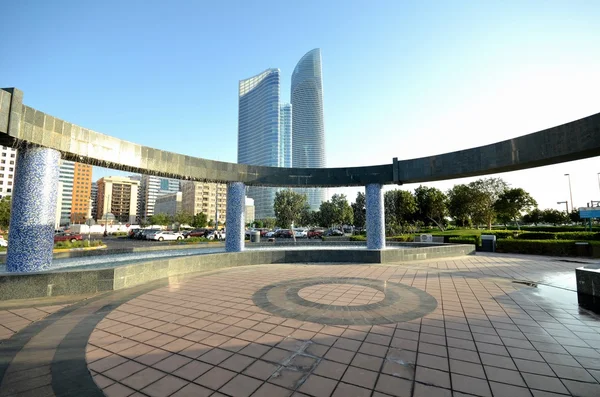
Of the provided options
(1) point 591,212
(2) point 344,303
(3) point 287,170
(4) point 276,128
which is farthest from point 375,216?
(4) point 276,128

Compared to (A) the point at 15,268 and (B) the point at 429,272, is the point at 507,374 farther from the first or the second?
(A) the point at 15,268

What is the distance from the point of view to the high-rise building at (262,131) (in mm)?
156875

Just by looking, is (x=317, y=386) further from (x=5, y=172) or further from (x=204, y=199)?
(x=5, y=172)

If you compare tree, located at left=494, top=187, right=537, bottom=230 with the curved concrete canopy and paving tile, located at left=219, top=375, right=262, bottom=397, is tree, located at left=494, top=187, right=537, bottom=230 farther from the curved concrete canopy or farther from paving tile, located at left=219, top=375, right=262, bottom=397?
paving tile, located at left=219, top=375, right=262, bottom=397

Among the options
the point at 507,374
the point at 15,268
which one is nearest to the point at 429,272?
the point at 507,374

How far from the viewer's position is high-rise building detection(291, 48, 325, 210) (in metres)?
187

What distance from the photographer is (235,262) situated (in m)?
13.2

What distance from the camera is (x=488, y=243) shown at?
2097cm

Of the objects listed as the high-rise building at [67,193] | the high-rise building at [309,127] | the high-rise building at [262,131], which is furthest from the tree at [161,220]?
the high-rise building at [309,127]

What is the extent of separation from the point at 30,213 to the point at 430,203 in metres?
52.1

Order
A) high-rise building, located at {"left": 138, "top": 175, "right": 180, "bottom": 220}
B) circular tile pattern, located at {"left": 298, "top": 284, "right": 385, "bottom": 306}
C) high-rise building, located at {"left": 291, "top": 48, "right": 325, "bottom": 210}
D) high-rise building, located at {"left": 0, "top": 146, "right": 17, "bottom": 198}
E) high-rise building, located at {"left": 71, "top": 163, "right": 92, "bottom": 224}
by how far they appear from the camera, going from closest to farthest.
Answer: circular tile pattern, located at {"left": 298, "top": 284, "right": 385, "bottom": 306}
high-rise building, located at {"left": 0, "top": 146, "right": 17, "bottom": 198}
high-rise building, located at {"left": 71, "top": 163, "right": 92, "bottom": 224}
high-rise building, located at {"left": 138, "top": 175, "right": 180, "bottom": 220}
high-rise building, located at {"left": 291, "top": 48, "right": 325, "bottom": 210}

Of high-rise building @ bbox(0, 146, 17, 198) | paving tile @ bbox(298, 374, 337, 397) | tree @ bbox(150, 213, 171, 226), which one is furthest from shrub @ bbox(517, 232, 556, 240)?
high-rise building @ bbox(0, 146, 17, 198)

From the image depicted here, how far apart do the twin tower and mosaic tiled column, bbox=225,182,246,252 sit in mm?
138893

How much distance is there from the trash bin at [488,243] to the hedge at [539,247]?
0.89ft
